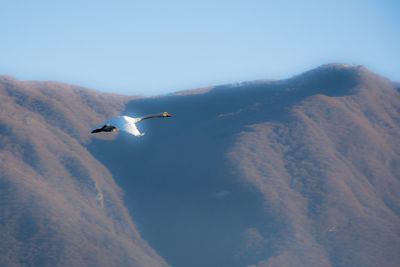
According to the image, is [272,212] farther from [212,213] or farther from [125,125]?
[125,125]

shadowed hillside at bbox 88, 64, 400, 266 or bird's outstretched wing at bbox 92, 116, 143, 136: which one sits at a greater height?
bird's outstretched wing at bbox 92, 116, 143, 136

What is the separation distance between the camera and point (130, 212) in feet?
632

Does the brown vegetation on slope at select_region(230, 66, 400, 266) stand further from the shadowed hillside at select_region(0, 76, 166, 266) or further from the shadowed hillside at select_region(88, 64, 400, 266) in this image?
the shadowed hillside at select_region(0, 76, 166, 266)

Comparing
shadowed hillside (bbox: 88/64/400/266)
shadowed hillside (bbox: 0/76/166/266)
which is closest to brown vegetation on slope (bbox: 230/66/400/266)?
shadowed hillside (bbox: 88/64/400/266)

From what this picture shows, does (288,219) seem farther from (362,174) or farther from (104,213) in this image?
(104,213)

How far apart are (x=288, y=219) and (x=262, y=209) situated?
10889 mm

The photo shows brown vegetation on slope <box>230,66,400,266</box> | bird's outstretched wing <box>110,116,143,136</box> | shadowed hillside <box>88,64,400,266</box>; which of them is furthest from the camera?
shadowed hillside <box>88,64,400,266</box>

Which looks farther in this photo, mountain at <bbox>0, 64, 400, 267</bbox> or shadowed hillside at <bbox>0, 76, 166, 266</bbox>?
mountain at <bbox>0, 64, 400, 267</bbox>

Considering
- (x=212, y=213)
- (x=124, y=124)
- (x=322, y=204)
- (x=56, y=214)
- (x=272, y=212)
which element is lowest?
(x=212, y=213)

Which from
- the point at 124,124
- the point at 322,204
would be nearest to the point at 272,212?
the point at 322,204

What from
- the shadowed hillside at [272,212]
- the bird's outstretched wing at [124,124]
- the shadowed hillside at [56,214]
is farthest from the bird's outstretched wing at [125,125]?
the shadowed hillside at [56,214]

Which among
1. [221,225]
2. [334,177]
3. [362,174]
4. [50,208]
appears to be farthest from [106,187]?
[362,174]

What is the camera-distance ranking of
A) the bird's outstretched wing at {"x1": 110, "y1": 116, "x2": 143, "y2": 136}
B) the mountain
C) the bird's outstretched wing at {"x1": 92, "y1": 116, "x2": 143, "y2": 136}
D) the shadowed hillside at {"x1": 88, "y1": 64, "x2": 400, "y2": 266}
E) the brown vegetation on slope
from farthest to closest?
the shadowed hillside at {"x1": 88, "y1": 64, "x2": 400, "y2": 266} < the mountain < the brown vegetation on slope < the bird's outstretched wing at {"x1": 92, "y1": 116, "x2": 143, "y2": 136} < the bird's outstretched wing at {"x1": 110, "y1": 116, "x2": 143, "y2": 136}

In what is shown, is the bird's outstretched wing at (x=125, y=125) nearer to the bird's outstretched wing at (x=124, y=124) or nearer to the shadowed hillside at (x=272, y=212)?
the bird's outstretched wing at (x=124, y=124)
